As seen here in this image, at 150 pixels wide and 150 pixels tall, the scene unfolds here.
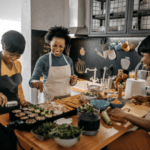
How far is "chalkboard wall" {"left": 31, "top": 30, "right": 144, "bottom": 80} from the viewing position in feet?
11.1

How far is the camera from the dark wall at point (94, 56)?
3282 mm

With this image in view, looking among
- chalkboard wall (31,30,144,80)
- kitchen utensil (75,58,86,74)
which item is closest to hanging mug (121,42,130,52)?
chalkboard wall (31,30,144,80)

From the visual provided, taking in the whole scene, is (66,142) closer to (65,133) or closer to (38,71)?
(65,133)

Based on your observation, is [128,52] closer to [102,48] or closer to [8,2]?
[102,48]

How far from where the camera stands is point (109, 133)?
1342 mm

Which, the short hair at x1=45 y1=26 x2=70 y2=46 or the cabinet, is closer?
the short hair at x1=45 y1=26 x2=70 y2=46

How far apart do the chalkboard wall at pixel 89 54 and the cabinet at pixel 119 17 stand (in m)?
0.59

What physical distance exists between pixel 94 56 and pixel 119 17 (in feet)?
3.93

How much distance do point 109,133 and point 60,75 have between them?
55.2 inches

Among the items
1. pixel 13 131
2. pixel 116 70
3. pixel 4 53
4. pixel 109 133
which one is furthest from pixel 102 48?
pixel 13 131

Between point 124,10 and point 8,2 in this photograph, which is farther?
point 8,2

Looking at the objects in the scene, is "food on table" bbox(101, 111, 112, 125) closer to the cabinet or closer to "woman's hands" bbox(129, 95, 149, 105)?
"woman's hands" bbox(129, 95, 149, 105)

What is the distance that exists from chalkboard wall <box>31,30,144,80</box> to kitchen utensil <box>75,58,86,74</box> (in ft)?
0.25

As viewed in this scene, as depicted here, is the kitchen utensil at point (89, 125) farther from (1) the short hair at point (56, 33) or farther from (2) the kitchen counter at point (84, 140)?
(1) the short hair at point (56, 33)
